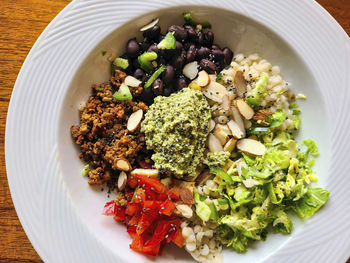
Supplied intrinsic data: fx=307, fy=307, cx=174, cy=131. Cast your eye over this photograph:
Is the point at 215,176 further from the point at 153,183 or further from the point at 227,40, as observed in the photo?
the point at 227,40

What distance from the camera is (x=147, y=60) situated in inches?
85.8

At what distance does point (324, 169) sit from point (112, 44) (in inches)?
67.9

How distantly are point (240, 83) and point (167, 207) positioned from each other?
103 centimetres

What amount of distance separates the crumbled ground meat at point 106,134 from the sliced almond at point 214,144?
0.46m

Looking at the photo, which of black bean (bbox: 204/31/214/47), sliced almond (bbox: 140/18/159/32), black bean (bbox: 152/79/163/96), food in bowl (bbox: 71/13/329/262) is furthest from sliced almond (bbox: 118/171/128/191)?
black bean (bbox: 204/31/214/47)

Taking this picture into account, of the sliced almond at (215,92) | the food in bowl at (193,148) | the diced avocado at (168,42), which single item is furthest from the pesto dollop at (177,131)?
the diced avocado at (168,42)

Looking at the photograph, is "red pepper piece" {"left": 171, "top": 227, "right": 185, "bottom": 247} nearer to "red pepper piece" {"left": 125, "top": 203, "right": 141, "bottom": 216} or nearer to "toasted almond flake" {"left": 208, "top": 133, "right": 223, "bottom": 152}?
"red pepper piece" {"left": 125, "top": 203, "right": 141, "bottom": 216}

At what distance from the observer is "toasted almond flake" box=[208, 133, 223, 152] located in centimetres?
218

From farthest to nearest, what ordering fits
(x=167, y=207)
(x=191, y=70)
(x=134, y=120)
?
(x=191, y=70) < (x=134, y=120) < (x=167, y=207)

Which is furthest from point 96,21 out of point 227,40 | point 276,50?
point 276,50

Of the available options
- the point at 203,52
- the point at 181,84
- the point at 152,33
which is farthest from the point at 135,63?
the point at 203,52

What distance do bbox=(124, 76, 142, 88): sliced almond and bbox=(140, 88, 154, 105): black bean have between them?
0.07m

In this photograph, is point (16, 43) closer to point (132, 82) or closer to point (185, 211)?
point (132, 82)

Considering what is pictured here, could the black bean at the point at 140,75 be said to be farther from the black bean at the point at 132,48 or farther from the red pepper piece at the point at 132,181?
the red pepper piece at the point at 132,181
